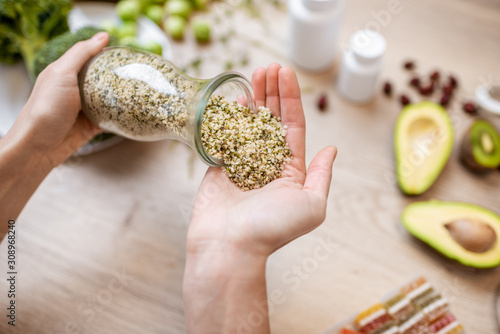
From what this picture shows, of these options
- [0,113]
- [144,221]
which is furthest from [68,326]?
[0,113]

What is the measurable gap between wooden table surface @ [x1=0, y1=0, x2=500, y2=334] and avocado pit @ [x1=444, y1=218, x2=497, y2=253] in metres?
Answer: 0.08

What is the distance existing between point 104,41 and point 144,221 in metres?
0.43

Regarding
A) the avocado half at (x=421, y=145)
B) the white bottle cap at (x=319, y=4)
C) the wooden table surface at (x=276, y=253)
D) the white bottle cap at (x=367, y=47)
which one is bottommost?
the wooden table surface at (x=276, y=253)

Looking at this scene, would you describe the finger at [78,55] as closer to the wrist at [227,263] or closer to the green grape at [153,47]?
the green grape at [153,47]

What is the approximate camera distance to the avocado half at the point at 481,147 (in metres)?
1.00

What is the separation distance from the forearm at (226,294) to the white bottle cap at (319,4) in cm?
64

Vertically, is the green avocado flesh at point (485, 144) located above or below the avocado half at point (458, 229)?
above

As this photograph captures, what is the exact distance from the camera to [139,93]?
2.42 ft

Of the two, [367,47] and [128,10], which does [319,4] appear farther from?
[128,10]

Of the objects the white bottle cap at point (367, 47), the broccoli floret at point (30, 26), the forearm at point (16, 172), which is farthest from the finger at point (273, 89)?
the broccoli floret at point (30, 26)

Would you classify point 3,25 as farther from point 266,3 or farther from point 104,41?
point 266,3

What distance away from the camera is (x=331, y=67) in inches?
47.6

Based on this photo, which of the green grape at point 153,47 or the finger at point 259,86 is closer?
the finger at point 259,86

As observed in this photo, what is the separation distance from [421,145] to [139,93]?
72 centimetres
